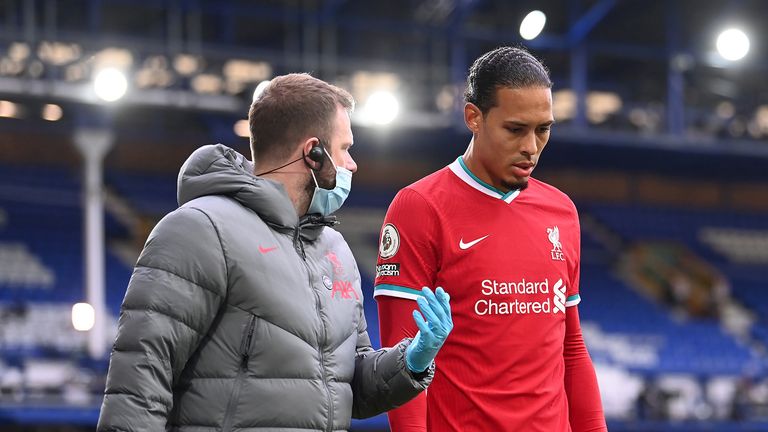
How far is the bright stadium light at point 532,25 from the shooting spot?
Answer: 19.7 meters

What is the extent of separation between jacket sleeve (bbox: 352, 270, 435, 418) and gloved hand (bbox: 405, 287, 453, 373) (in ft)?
0.14

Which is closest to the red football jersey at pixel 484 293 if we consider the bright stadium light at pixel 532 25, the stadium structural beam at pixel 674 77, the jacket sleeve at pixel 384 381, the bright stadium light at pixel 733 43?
the jacket sleeve at pixel 384 381

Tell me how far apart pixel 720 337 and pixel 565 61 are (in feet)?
19.3

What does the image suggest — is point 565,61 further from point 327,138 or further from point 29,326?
point 327,138

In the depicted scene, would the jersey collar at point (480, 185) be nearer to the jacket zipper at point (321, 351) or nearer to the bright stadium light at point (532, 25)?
the jacket zipper at point (321, 351)

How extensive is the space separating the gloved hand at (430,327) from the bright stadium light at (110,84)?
1278 cm

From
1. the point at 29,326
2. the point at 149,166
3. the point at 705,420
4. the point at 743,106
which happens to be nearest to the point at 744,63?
the point at 743,106

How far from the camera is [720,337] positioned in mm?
22078

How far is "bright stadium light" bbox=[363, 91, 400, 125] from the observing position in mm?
17094

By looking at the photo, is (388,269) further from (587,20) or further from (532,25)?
(532,25)

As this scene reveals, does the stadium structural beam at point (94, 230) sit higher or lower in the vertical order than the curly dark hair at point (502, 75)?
higher

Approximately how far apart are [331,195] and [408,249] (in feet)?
1.77

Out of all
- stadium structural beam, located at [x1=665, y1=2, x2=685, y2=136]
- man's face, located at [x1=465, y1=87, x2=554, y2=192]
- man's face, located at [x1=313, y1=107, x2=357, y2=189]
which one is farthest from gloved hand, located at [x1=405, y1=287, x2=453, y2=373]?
stadium structural beam, located at [x1=665, y1=2, x2=685, y2=136]

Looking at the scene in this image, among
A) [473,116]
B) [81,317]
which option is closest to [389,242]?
[473,116]
